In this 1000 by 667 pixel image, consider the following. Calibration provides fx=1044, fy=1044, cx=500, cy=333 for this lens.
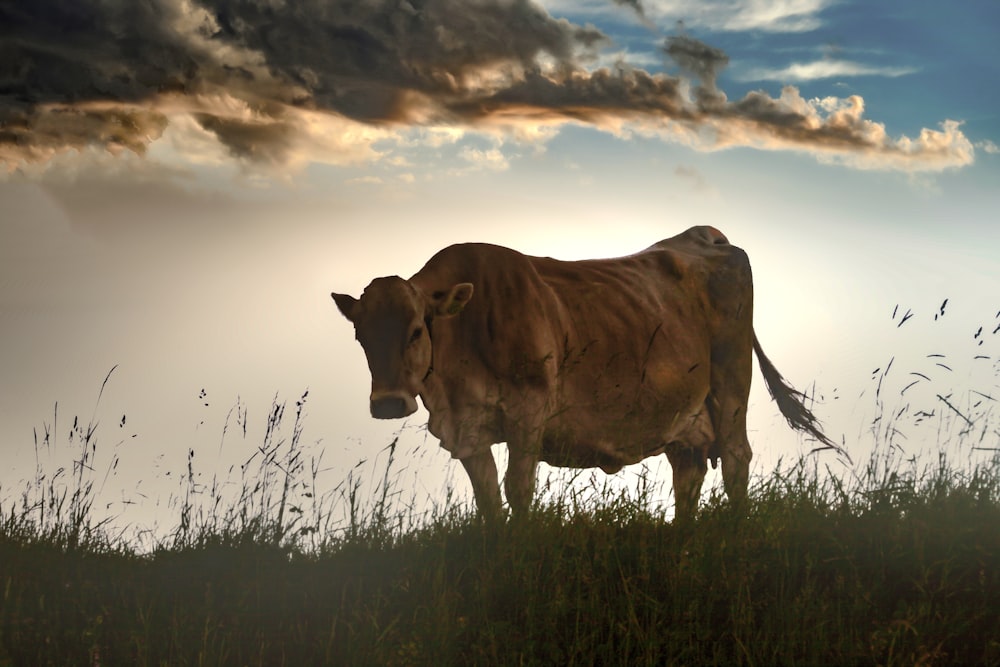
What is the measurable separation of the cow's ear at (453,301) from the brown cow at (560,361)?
0.04 feet

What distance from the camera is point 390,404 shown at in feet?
23.6

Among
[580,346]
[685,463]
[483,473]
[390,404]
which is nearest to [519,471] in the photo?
[483,473]

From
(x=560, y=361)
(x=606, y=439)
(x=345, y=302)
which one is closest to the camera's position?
(x=345, y=302)

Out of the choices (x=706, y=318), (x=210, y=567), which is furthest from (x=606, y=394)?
(x=210, y=567)

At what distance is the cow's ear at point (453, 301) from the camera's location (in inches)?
296

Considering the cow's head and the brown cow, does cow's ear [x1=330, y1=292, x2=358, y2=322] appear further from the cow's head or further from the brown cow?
the cow's head

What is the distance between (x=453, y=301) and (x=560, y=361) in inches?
43.4

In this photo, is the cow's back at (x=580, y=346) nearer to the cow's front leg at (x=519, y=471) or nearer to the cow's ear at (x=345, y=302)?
the cow's front leg at (x=519, y=471)

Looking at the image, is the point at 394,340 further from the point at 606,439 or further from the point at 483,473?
the point at 606,439

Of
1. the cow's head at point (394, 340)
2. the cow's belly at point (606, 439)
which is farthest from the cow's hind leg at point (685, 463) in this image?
the cow's head at point (394, 340)

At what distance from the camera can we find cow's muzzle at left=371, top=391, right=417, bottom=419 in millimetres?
7180

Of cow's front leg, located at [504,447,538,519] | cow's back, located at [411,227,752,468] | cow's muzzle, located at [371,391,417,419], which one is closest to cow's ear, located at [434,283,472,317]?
cow's back, located at [411,227,752,468]

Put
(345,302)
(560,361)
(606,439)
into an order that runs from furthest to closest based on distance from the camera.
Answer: (606,439) < (560,361) < (345,302)

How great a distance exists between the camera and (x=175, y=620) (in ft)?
18.8
